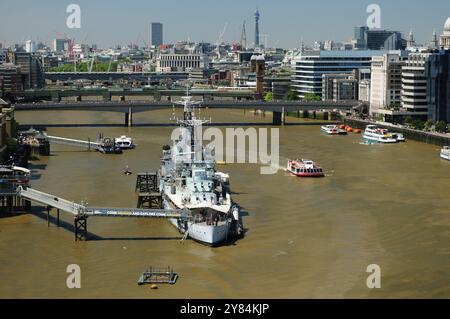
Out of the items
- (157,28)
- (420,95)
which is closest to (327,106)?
(420,95)

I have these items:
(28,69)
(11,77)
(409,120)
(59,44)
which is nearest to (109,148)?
(409,120)

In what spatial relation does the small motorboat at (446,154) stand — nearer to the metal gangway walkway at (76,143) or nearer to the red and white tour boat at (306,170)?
the red and white tour boat at (306,170)

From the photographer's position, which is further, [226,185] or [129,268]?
[226,185]

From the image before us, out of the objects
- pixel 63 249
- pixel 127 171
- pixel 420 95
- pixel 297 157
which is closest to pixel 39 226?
pixel 63 249

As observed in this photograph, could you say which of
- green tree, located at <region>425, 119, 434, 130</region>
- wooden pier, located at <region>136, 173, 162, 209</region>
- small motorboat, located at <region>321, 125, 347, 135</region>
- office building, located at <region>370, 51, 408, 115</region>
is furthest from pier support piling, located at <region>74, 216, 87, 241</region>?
office building, located at <region>370, 51, 408, 115</region>

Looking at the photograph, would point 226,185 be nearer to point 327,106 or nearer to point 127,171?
point 127,171

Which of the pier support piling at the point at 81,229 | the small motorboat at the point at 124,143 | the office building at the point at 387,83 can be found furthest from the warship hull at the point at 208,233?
the office building at the point at 387,83

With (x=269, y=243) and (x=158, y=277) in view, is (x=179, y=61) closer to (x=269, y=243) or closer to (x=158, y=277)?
(x=269, y=243)

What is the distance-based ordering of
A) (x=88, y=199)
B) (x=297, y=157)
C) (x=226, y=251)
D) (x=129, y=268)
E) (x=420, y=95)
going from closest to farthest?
(x=129, y=268) < (x=226, y=251) < (x=88, y=199) < (x=297, y=157) < (x=420, y=95)

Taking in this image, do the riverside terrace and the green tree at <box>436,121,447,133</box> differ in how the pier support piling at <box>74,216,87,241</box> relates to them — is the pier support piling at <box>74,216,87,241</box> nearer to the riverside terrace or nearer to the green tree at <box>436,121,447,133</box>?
the green tree at <box>436,121,447,133</box>

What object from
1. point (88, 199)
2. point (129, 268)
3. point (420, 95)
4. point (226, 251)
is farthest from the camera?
point (420, 95)
